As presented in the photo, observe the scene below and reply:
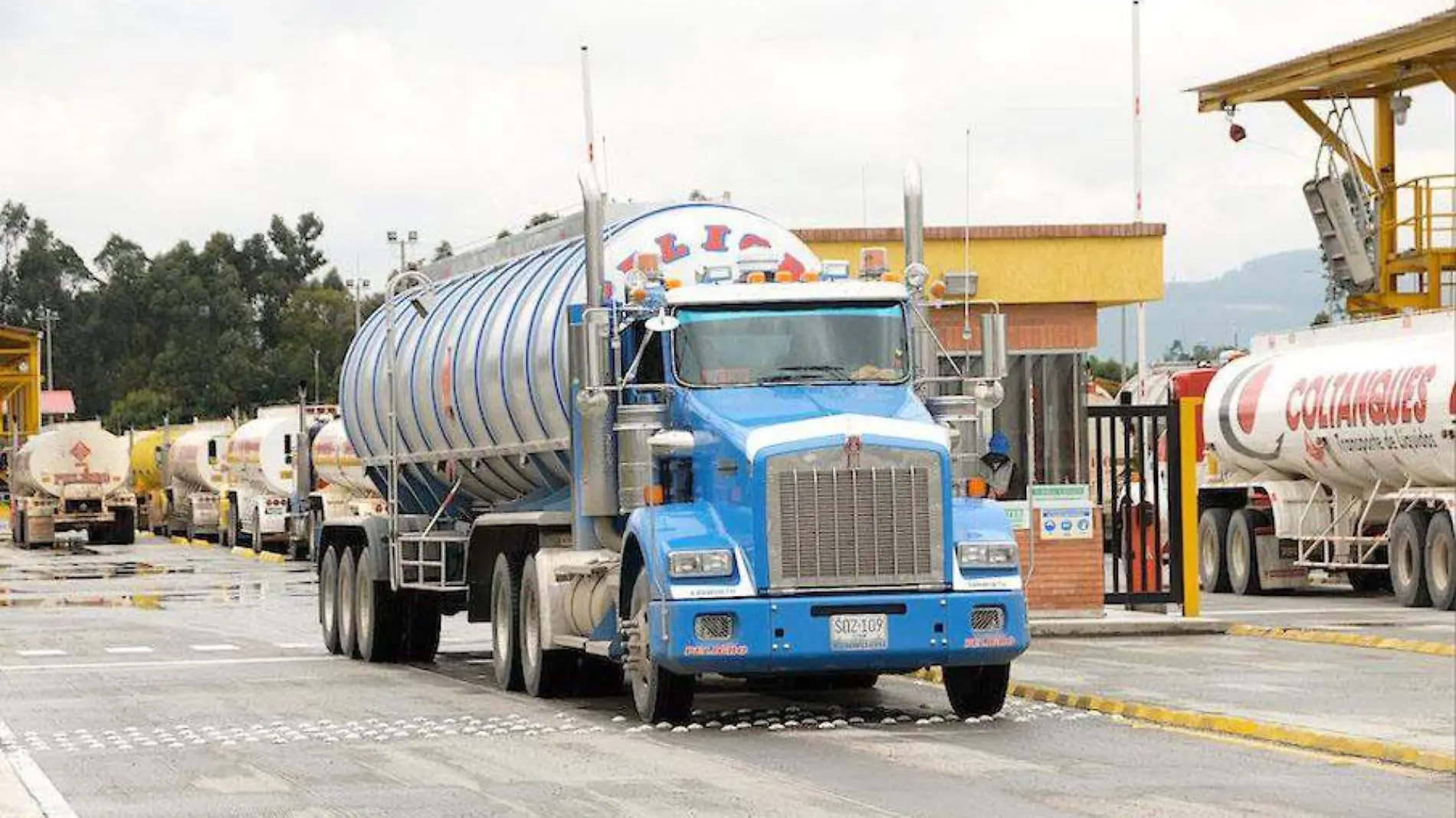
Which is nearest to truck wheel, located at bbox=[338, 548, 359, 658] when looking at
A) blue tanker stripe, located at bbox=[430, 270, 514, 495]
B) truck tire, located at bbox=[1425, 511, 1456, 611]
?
blue tanker stripe, located at bbox=[430, 270, 514, 495]

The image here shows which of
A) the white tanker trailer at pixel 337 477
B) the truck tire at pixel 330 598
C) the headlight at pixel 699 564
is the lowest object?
the truck tire at pixel 330 598

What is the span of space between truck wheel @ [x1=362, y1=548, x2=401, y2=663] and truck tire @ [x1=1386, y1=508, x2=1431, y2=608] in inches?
493

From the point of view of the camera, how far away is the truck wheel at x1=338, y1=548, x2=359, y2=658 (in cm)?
2653

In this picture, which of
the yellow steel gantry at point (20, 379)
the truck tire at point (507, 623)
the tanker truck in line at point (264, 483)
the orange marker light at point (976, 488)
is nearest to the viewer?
the orange marker light at point (976, 488)

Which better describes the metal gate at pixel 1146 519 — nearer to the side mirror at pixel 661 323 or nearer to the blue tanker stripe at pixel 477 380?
the blue tanker stripe at pixel 477 380

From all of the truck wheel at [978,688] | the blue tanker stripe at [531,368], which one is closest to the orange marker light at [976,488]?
the truck wheel at [978,688]

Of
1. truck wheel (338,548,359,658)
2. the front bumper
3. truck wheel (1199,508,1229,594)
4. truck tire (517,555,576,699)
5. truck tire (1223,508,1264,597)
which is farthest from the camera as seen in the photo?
truck wheel (1199,508,1229,594)

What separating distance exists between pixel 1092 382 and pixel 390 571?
3463 cm

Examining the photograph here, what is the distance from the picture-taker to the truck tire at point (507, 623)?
2144 centimetres

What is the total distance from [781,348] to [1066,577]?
371 inches

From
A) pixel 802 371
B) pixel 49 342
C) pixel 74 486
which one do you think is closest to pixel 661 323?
pixel 802 371

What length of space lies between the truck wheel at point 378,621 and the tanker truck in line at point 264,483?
31408mm

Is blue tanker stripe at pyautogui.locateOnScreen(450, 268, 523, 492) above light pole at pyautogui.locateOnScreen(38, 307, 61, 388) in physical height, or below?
below

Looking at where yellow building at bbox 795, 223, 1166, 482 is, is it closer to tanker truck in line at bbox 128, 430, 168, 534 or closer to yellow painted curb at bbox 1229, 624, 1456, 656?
yellow painted curb at bbox 1229, 624, 1456, 656
